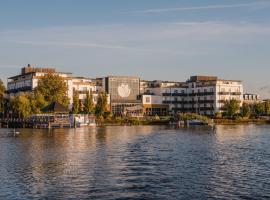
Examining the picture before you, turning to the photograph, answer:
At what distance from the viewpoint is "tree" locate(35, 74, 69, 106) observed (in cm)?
16357

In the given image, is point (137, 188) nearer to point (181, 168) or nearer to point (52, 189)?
point (52, 189)

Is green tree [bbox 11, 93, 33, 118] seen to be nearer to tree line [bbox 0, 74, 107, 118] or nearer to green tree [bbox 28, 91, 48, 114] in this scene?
tree line [bbox 0, 74, 107, 118]

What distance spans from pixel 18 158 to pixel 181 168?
781 inches

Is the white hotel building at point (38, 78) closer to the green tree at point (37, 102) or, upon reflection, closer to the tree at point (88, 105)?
the tree at point (88, 105)

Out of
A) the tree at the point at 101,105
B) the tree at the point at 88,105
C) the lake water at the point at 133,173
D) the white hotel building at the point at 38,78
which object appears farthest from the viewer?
the white hotel building at the point at 38,78

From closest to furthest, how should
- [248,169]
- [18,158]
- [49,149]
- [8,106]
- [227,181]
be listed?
[227,181] → [248,169] → [18,158] → [49,149] → [8,106]

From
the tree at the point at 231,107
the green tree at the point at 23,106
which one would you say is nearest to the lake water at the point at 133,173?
the green tree at the point at 23,106

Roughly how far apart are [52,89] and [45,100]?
5.13 m

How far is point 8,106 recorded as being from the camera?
170 metres

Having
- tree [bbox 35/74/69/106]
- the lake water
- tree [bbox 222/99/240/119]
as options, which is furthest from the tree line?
the lake water

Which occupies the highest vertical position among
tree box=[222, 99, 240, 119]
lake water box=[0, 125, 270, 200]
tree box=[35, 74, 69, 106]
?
tree box=[35, 74, 69, 106]

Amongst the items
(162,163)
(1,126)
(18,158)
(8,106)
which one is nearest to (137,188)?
(162,163)

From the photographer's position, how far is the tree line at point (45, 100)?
150m

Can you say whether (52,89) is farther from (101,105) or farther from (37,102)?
(101,105)
